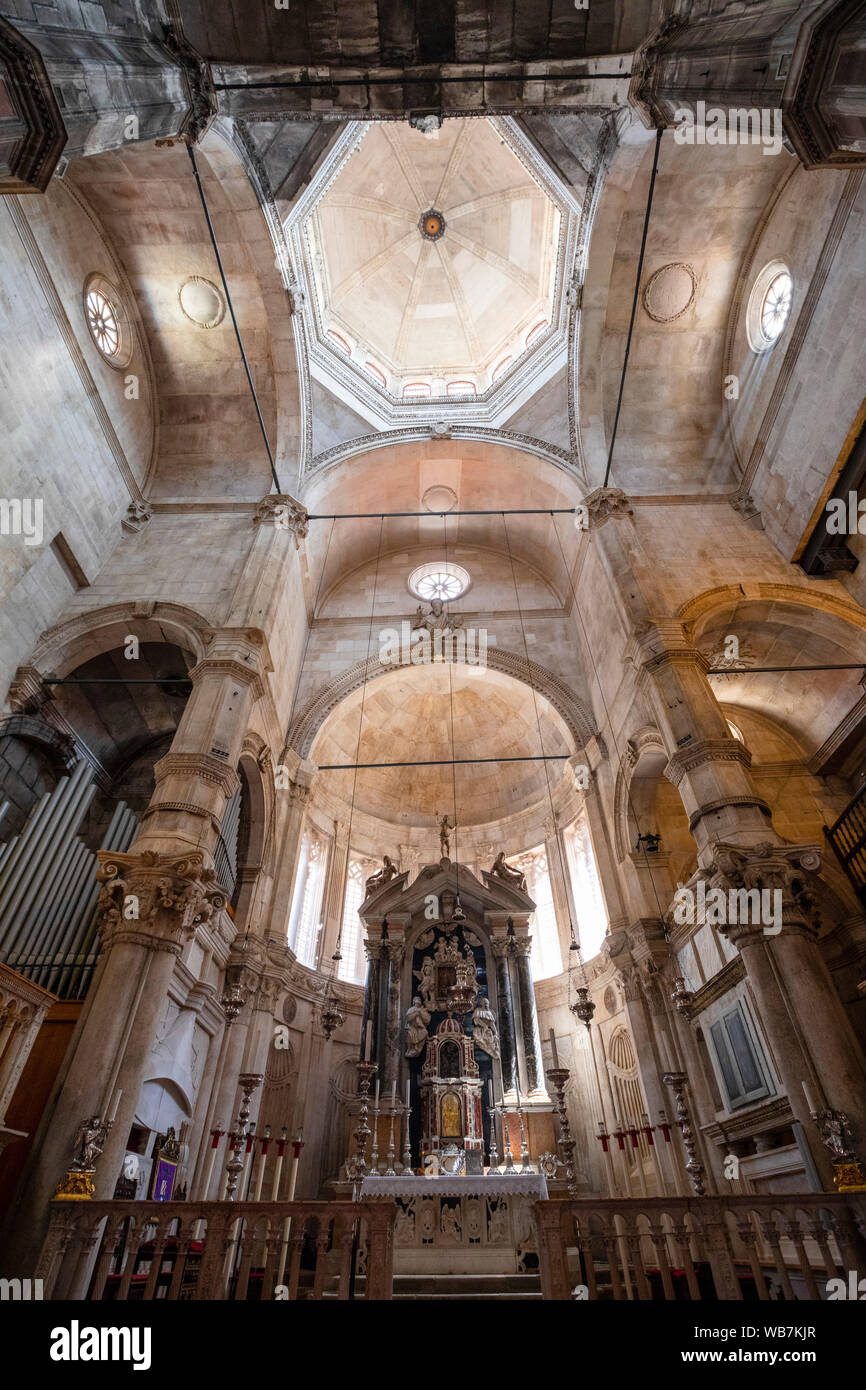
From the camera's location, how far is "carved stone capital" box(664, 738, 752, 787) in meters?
9.73

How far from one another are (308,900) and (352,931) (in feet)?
5.44

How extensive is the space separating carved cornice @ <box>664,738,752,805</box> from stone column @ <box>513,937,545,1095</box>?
6.60 metres

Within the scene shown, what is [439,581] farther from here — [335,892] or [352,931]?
[352,931]

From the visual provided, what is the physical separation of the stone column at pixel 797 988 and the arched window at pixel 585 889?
21.6 ft

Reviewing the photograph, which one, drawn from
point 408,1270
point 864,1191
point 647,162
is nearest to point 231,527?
point 647,162

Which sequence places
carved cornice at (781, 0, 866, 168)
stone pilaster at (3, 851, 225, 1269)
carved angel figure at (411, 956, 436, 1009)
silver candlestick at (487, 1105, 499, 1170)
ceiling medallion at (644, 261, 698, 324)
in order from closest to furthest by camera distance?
carved cornice at (781, 0, 866, 168) → stone pilaster at (3, 851, 225, 1269) → silver candlestick at (487, 1105, 499, 1170) → carved angel figure at (411, 956, 436, 1009) → ceiling medallion at (644, 261, 698, 324)

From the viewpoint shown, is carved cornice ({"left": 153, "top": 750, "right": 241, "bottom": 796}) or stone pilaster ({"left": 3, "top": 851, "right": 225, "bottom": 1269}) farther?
carved cornice ({"left": 153, "top": 750, "right": 241, "bottom": 796})

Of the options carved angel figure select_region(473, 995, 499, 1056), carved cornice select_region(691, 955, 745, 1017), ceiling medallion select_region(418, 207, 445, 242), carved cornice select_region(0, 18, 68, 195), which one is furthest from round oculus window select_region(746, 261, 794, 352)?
carved angel figure select_region(473, 995, 499, 1056)

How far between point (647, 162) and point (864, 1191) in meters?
16.6

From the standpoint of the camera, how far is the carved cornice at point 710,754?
383 inches

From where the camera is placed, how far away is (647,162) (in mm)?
13195

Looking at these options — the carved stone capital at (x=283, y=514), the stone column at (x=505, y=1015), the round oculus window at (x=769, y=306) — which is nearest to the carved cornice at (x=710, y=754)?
the stone column at (x=505, y=1015)

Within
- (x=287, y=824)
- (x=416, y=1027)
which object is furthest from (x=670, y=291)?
(x=416, y=1027)

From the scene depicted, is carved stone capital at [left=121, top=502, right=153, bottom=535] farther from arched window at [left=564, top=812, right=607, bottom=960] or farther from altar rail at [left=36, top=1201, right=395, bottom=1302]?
altar rail at [left=36, top=1201, right=395, bottom=1302]
